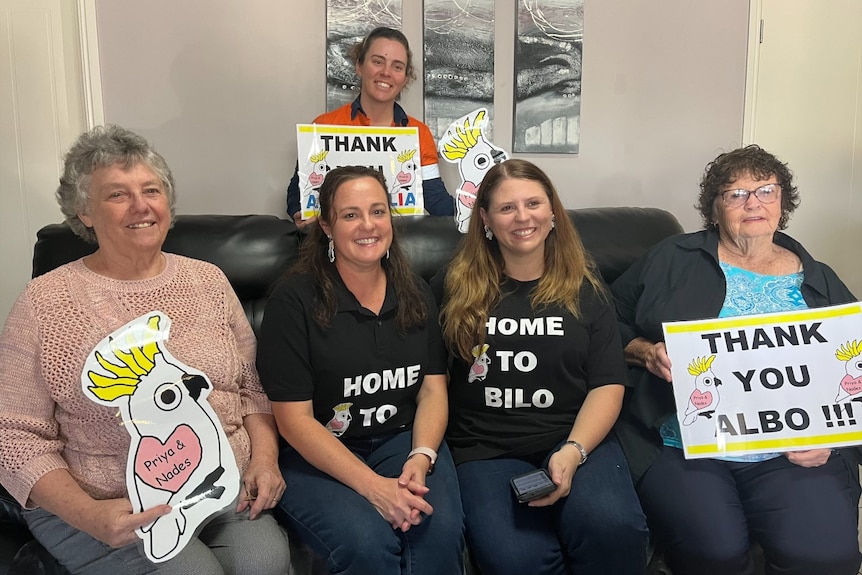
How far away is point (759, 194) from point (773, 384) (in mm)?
502

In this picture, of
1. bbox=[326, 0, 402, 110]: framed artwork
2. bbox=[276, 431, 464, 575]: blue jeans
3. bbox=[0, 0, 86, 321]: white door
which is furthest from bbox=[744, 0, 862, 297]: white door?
bbox=[0, 0, 86, 321]: white door

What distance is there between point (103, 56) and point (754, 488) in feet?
8.28

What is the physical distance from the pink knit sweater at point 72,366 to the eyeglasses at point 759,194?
1338 mm

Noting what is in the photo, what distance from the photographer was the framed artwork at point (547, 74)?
2.63 meters

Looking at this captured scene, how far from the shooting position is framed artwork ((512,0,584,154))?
2631mm

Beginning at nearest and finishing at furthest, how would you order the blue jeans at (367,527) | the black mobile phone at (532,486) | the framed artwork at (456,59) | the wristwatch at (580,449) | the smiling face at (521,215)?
the blue jeans at (367,527)
the black mobile phone at (532,486)
the wristwatch at (580,449)
the smiling face at (521,215)
the framed artwork at (456,59)

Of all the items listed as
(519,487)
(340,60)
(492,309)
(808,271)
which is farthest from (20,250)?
(808,271)

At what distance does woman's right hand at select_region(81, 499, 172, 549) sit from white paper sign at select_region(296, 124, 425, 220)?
1.06 m

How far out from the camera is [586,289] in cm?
164

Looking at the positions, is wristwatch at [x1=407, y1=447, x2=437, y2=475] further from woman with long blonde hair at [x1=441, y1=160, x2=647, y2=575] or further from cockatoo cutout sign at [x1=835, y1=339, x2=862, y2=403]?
cockatoo cutout sign at [x1=835, y1=339, x2=862, y2=403]

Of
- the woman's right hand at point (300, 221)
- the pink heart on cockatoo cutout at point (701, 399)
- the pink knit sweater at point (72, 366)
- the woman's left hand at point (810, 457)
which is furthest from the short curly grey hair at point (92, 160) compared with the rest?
the woman's left hand at point (810, 457)

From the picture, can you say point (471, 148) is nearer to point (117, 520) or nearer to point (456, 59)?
point (456, 59)

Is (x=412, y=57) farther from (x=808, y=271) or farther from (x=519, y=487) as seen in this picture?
(x=519, y=487)

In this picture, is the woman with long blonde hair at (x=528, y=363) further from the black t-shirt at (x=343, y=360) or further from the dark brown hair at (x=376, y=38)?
the dark brown hair at (x=376, y=38)
